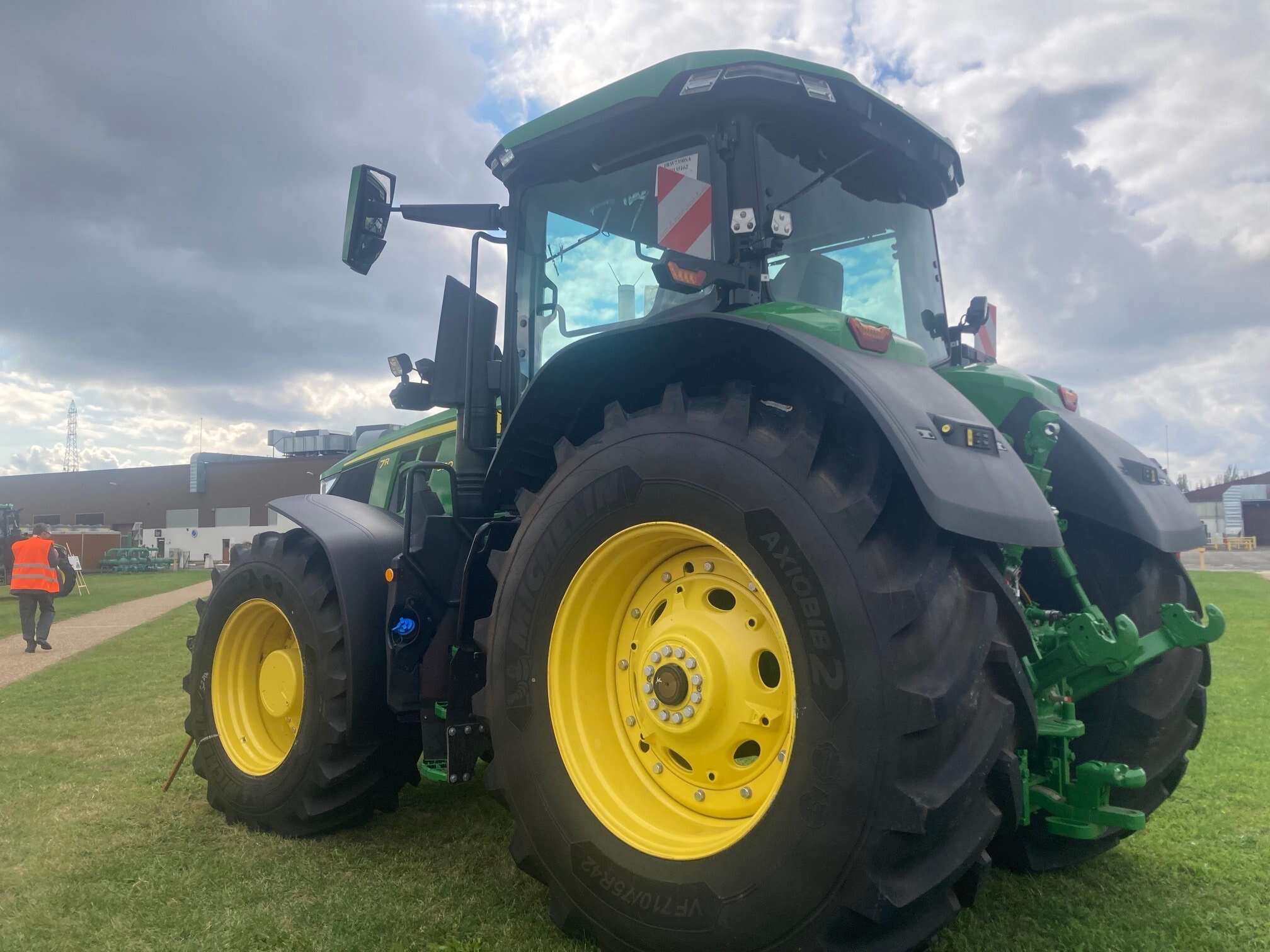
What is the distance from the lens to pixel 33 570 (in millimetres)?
12211

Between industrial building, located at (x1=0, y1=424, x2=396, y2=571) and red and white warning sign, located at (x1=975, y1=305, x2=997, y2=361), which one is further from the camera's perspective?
industrial building, located at (x1=0, y1=424, x2=396, y2=571)

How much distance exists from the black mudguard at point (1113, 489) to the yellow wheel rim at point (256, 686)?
311cm

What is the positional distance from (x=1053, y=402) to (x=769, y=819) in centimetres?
192

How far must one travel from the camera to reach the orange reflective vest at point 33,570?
12078 mm

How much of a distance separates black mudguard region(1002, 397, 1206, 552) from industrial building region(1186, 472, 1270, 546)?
185 ft

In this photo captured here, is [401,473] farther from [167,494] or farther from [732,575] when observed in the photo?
[167,494]

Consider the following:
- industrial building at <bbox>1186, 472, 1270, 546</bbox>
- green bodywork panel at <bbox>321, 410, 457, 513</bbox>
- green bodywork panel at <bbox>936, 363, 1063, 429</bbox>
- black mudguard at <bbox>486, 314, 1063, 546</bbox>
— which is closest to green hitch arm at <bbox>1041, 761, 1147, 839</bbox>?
black mudguard at <bbox>486, 314, 1063, 546</bbox>

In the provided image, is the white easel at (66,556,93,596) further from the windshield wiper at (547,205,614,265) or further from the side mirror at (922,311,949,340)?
the side mirror at (922,311,949,340)

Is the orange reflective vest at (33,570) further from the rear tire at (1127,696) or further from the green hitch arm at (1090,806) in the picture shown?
the green hitch arm at (1090,806)

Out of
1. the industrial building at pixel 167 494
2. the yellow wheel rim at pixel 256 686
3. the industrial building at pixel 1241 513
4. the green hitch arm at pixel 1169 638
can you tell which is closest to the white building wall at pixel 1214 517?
the industrial building at pixel 1241 513

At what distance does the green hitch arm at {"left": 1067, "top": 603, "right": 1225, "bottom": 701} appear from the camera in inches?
99.9

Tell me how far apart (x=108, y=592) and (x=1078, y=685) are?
86.4ft

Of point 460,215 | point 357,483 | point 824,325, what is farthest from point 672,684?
point 357,483

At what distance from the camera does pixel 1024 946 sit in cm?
263
